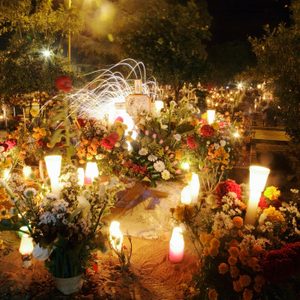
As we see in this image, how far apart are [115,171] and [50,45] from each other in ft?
21.2

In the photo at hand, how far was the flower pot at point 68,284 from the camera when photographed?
377cm

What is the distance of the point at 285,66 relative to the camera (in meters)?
7.47

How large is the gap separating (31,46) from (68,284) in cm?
867

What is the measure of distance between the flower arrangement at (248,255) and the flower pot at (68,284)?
122 centimetres

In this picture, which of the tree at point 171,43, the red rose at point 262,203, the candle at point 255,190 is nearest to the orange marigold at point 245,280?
the candle at point 255,190

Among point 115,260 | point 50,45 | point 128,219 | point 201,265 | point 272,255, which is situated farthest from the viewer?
point 50,45

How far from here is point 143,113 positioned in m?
8.41

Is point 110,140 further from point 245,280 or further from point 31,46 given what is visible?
point 31,46

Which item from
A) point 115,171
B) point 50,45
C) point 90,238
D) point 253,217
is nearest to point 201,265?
point 253,217

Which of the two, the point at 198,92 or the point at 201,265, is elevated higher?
the point at 198,92

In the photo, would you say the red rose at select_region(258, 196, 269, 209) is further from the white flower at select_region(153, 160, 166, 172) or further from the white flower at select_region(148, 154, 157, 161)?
the white flower at select_region(148, 154, 157, 161)

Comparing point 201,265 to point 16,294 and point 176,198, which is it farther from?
point 176,198

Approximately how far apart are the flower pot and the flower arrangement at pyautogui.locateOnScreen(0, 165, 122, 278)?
40mm

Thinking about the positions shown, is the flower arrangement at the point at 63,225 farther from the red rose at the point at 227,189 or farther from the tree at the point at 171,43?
the tree at the point at 171,43
